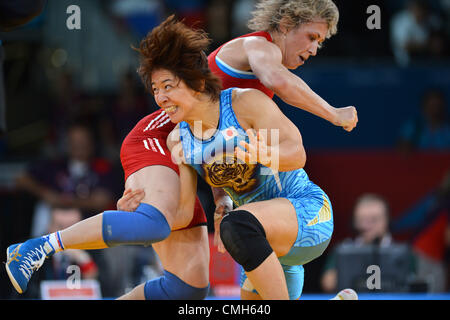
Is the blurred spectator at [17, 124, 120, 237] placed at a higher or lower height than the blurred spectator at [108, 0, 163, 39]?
lower

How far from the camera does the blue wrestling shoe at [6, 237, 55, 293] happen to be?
282 centimetres

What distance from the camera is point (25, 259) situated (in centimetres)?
282

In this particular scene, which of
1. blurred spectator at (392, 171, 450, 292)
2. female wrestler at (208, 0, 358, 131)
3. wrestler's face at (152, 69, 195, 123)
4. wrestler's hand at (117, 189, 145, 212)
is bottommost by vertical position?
blurred spectator at (392, 171, 450, 292)

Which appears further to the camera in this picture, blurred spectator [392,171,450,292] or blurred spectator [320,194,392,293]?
blurred spectator [392,171,450,292]

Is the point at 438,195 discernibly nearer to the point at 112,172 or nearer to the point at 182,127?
the point at 112,172

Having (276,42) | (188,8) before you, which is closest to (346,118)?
(276,42)

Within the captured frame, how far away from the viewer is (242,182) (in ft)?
→ 9.82

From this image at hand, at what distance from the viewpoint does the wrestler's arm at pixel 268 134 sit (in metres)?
2.65

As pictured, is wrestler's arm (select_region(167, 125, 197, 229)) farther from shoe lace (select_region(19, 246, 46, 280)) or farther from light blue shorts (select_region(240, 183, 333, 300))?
shoe lace (select_region(19, 246, 46, 280))

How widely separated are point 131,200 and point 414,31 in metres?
4.97

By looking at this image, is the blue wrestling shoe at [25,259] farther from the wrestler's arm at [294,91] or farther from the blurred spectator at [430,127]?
the blurred spectator at [430,127]


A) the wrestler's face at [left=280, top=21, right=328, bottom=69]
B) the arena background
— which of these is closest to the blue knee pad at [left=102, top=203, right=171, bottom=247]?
the wrestler's face at [left=280, top=21, right=328, bottom=69]

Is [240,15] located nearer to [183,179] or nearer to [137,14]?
[137,14]

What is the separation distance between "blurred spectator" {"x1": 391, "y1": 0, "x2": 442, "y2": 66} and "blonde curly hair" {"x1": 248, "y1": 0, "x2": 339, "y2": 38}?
12.7ft
